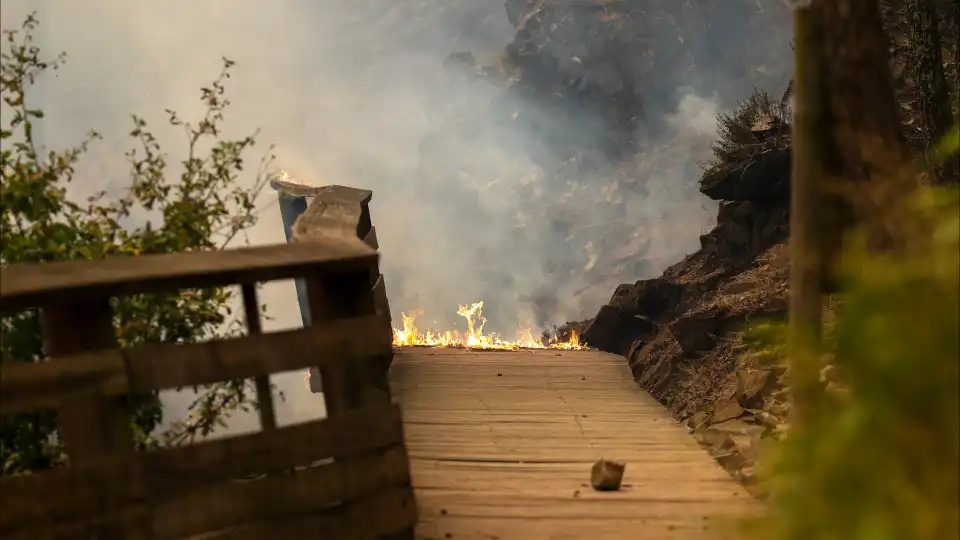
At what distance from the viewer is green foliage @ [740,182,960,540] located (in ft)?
4.58

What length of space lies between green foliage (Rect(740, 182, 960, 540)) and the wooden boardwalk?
0.75ft

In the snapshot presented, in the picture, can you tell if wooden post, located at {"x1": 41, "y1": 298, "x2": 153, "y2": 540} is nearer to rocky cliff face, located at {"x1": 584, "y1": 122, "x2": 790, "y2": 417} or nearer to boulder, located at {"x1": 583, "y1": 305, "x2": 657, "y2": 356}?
rocky cliff face, located at {"x1": 584, "y1": 122, "x2": 790, "y2": 417}

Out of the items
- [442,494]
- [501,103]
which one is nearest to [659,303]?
[442,494]

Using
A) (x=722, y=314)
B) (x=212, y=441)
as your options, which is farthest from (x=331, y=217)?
(x=722, y=314)

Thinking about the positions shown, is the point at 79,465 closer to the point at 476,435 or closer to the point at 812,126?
the point at 812,126

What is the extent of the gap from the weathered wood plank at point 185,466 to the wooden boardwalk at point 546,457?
92cm

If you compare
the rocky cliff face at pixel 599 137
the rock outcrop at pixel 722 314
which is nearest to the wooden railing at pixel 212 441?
the rock outcrop at pixel 722 314

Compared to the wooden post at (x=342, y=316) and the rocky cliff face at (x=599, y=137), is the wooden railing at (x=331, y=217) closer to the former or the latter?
the wooden post at (x=342, y=316)

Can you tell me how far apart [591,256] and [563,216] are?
10.2 feet

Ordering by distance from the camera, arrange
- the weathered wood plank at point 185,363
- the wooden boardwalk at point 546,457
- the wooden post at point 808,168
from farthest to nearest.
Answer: the wooden boardwalk at point 546,457 < the wooden post at point 808,168 < the weathered wood plank at point 185,363

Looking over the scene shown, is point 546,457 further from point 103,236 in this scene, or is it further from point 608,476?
point 103,236

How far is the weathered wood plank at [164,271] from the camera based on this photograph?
2.01m

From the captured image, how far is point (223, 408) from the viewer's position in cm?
371

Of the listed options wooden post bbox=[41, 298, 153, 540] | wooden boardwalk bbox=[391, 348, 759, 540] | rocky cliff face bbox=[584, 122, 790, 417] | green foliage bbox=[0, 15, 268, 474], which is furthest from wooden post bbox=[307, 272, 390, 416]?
rocky cliff face bbox=[584, 122, 790, 417]
